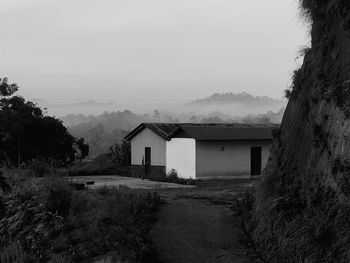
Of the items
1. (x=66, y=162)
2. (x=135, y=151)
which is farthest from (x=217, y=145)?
(x=66, y=162)

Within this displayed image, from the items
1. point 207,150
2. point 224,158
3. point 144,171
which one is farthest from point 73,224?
point 144,171

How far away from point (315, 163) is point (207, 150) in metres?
21.2

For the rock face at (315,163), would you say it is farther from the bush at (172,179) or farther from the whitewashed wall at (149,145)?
the whitewashed wall at (149,145)

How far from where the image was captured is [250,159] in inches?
1273

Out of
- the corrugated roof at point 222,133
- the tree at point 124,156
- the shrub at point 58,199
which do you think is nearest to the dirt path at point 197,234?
the shrub at point 58,199

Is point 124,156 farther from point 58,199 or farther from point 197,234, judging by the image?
point 197,234

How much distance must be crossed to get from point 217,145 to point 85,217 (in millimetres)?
18514

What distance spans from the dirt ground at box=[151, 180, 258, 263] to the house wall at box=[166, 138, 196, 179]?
15.7 metres

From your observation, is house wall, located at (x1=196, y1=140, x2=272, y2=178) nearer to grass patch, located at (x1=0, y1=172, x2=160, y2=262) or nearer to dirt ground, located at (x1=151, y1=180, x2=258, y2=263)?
grass patch, located at (x1=0, y1=172, x2=160, y2=262)

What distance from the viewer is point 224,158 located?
103 feet

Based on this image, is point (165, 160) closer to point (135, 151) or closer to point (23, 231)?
point (135, 151)

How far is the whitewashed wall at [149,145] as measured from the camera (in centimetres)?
3400

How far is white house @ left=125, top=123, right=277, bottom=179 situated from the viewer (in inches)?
1214

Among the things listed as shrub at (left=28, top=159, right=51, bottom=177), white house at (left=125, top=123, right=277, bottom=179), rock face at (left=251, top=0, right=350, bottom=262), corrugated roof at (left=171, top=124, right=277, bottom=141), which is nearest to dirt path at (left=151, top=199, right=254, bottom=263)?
rock face at (left=251, top=0, right=350, bottom=262)
